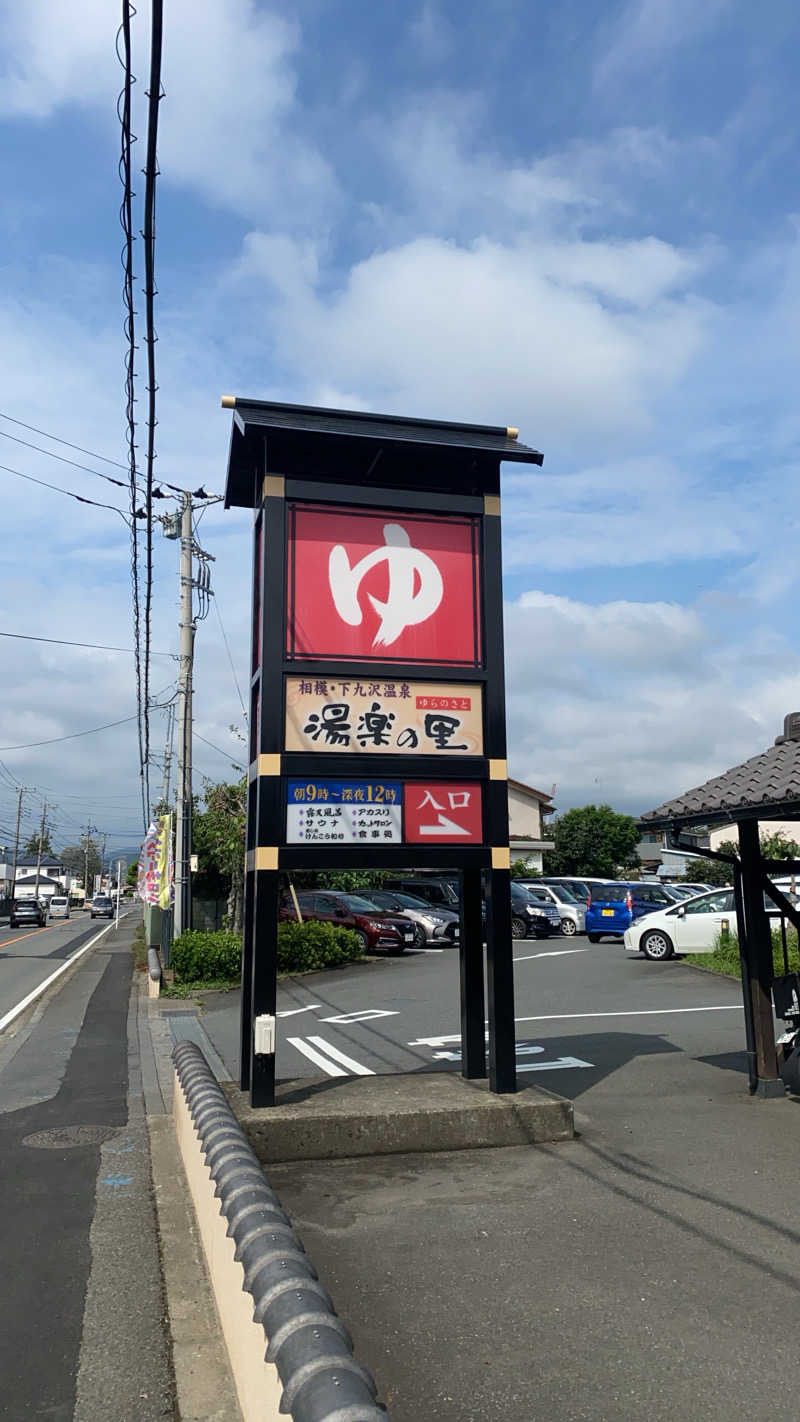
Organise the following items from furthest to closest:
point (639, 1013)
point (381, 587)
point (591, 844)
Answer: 1. point (591, 844)
2. point (639, 1013)
3. point (381, 587)

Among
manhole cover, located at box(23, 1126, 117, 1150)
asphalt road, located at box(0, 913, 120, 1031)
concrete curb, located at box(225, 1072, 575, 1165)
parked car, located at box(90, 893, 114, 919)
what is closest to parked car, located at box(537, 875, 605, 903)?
asphalt road, located at box(0, 913, 120, 1031)

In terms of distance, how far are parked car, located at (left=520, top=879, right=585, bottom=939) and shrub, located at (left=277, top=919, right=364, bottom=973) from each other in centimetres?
882

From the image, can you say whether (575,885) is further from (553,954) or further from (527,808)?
(527,808)

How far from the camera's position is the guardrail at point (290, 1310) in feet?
7.78

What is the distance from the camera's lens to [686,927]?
20.6 metres

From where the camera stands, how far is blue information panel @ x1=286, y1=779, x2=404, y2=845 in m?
7.71

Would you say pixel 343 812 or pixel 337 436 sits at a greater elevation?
pixel 337 436

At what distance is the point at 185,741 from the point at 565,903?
1355cm

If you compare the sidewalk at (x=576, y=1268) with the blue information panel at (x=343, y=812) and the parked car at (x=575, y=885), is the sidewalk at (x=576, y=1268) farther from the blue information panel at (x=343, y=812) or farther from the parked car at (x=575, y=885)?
the parked car at (x=575, y=885)

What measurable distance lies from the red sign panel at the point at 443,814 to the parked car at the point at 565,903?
22.8m

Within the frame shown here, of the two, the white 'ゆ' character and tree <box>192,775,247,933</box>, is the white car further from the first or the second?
the white 'ゆ' character

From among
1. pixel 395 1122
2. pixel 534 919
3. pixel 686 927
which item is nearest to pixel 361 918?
pixel 534 919

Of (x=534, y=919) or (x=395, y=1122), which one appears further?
(x=534, y=919)

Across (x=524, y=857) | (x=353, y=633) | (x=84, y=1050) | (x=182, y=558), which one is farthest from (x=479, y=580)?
(x=524, y=857)
